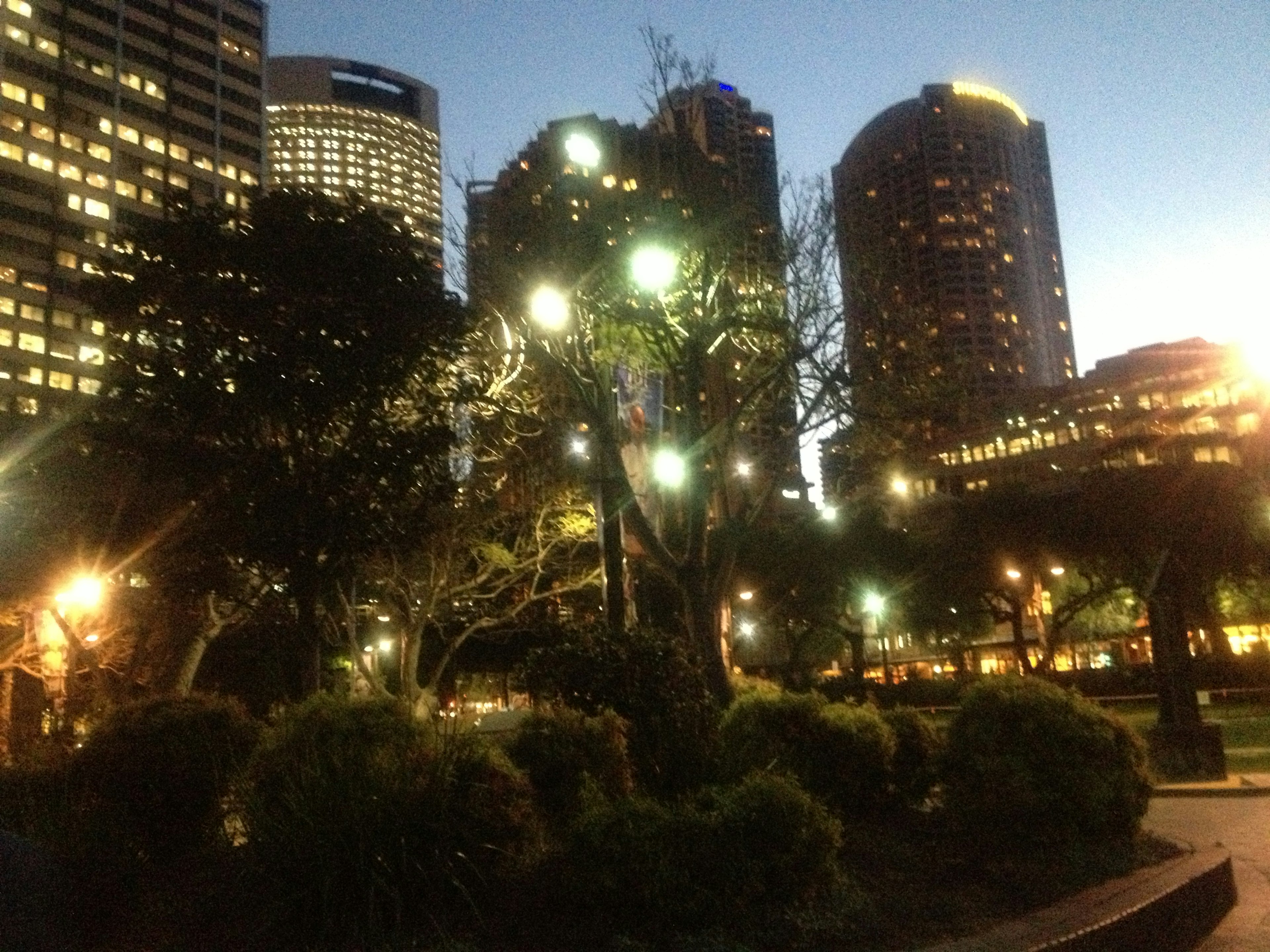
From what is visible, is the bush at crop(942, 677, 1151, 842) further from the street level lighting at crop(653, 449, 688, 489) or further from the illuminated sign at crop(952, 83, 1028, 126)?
the illuminated sign at crop(952, 83, 1028, 126)

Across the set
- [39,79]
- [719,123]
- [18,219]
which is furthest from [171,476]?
[39,79]

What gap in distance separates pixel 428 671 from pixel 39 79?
90842 mm

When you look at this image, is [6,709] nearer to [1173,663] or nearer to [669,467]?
[669,467]

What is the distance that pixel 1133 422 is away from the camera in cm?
11206

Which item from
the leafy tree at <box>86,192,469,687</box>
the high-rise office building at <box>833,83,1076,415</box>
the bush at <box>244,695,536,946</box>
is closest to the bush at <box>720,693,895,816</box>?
the bush at <box>244,695,536,946</box>

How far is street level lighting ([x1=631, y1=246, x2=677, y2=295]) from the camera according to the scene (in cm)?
1429

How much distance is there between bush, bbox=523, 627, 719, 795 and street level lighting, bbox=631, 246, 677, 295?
5022 millimetres

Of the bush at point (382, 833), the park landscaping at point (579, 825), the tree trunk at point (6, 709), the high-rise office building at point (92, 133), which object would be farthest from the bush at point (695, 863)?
the high-rise office building at point (92, 133)

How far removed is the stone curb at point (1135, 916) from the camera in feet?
20.1

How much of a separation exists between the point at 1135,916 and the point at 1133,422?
115142 mm

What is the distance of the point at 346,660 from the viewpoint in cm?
3728

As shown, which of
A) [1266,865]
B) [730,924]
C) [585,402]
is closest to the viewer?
[730,924]

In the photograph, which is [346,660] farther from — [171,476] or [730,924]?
[730,924]

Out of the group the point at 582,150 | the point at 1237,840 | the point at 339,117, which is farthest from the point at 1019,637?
the point at 339,117
